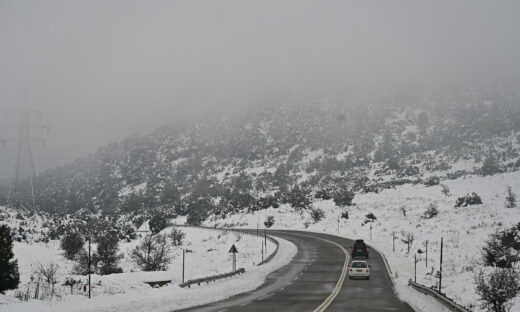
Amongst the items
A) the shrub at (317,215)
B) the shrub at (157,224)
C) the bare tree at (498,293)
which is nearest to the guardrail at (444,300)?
the bare tree at (498,293)

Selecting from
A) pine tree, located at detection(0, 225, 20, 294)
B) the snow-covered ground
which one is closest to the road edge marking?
the snow-covered ground

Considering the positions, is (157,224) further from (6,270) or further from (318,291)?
(318,291)

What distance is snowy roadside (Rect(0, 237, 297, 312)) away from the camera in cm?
1758

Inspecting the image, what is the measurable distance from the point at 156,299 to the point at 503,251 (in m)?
26.8

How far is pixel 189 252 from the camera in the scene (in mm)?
60656

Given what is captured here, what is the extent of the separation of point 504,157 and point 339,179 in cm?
4606

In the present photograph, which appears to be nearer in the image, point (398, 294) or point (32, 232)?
point (398, 294)

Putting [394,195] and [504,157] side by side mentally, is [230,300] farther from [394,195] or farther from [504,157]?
[504,157]

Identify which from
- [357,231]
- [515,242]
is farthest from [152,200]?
[515,242]

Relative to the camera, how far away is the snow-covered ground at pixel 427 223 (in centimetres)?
3373

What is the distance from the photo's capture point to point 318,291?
26984 mm

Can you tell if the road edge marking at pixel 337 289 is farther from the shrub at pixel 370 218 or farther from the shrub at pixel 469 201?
the shrub at pixel 469 201

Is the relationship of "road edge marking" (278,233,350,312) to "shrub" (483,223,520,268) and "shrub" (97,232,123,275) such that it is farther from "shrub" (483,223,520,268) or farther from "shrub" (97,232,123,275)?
"shrub" (97,232,123,275)

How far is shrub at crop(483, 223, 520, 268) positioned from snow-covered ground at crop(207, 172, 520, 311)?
1.06 metres
